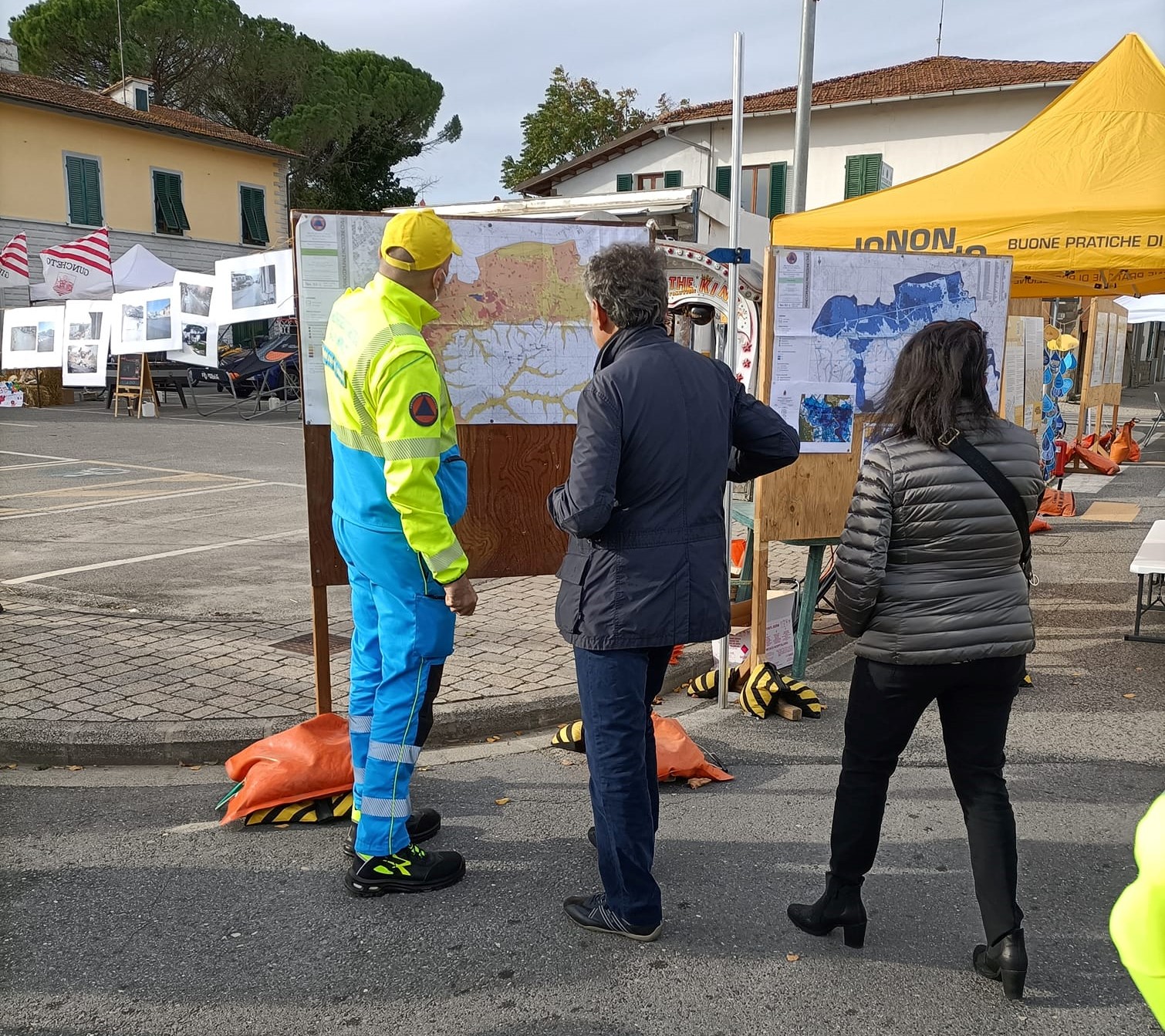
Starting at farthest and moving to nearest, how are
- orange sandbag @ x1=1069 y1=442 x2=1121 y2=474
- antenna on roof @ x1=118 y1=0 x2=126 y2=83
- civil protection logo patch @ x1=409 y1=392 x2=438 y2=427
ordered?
antenna on roof @ x1=118 y1=0 x2=126 y2=83
orange sandbag @ x1=1069 y1=442 x2=1121 y2=474
civil protection logo patch @ x1=409 y1=392 x2=438 y2=427

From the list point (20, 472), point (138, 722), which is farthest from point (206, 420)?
point (138, 722)

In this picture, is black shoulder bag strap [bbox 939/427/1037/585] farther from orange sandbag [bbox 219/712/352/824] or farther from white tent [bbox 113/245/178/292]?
white tent [bbox 113/245/178/292]

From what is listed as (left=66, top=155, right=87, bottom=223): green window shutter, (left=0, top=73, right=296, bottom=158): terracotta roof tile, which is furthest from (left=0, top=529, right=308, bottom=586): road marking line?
(left=66, top=155, right=87, bottom=223): green window shutter

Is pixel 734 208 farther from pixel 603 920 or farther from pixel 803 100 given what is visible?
pixel 803 100

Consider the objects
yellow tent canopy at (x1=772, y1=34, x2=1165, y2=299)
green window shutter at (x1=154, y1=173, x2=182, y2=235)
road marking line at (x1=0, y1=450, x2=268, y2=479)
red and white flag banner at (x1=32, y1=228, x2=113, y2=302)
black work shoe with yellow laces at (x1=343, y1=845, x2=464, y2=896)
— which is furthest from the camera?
green window shutter at (x1=154, y1=173, x2=182, y2=235)

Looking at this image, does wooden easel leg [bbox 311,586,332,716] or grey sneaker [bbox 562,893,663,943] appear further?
wooden easel leg [bbox 311,586,332,716]

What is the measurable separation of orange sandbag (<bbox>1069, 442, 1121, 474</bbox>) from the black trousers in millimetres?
12724

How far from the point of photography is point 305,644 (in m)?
5.68

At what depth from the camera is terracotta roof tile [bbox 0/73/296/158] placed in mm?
27688

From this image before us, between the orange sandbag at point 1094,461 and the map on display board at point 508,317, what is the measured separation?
11.9 meters

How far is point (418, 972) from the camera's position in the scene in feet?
9.09

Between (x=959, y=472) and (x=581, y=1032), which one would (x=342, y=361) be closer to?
(x=959, y=472)

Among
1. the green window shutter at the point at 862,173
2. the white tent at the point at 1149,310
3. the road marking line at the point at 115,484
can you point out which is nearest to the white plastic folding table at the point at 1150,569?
the road marking line at the point at 115,484

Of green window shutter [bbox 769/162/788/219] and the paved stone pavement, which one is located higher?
green window shutter [bbox 769/162/788/219]
